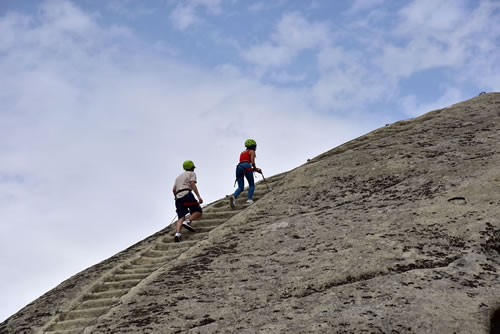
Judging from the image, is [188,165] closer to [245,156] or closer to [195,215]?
[195,215]

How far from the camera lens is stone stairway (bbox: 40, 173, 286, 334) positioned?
1042 cm

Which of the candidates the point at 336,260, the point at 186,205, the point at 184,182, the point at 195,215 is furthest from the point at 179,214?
the point at 336,260

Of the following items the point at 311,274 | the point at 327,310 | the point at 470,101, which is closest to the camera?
the point at 327,310

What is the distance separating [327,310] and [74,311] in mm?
5471

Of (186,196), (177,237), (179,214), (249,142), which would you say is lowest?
(177,237)

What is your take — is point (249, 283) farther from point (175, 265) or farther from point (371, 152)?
point (371, 152)

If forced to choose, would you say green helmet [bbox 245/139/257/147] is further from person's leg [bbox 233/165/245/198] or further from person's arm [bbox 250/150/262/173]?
person's leg [bbox 233/165/245/198]

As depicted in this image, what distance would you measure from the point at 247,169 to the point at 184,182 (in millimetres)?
1856

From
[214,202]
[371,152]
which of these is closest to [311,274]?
[371,152]

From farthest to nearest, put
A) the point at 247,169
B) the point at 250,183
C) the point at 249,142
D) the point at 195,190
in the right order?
the point at 249,142 < the point at 247,169 < the point at 250,183 < the point at 195,190

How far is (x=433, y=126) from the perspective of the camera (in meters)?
14.8

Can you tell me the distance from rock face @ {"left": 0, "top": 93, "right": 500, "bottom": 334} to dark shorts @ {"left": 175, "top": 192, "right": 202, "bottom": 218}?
0.41 metres

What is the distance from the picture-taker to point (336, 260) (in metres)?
8.96

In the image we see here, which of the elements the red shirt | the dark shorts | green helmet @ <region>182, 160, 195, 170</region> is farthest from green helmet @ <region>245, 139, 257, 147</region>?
the dark shorts
